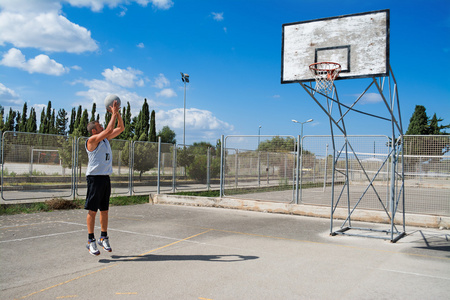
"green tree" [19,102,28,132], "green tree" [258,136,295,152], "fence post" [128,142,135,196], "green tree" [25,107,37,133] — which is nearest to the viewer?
"green tree" [258,136,295,152]

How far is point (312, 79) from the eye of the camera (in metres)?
8.06

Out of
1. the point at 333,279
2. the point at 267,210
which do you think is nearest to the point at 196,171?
the point at 267,210

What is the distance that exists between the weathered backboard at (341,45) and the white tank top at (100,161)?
14.4 ft

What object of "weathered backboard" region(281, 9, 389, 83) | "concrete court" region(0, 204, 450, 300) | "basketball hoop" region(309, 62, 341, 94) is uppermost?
"weathered backboard" region(281, 9, 389, 83)

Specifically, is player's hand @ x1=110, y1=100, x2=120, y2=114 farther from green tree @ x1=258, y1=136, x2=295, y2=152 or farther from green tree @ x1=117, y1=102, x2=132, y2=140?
green tree @ x1=117, y1=102, x2=132, y2=140

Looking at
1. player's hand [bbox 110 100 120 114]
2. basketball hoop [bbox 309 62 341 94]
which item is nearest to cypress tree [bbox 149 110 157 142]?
basketball hoop [bbox 309 62 341 94]

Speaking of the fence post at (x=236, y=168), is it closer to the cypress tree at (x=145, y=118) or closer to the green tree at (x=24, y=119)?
the cypress tree at (x=145, y=118)

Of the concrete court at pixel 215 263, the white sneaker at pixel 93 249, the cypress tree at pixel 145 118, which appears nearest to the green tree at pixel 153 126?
the cypress tree at pixel 145 118

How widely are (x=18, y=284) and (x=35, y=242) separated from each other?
100 inches

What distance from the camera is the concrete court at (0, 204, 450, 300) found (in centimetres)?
459

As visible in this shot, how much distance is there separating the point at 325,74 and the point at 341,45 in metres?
0.70

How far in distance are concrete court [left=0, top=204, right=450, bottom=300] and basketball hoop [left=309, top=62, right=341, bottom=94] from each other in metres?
3.30

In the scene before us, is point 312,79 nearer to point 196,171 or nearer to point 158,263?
point 158,263

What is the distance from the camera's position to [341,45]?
790 centimetres
